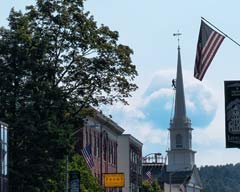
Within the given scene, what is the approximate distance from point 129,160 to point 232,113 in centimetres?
7241

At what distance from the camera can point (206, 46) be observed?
36.4 m

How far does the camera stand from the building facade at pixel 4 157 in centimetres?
5288

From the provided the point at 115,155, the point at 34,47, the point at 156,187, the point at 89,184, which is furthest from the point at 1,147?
the point at 156,187

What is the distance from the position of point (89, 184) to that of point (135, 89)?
13152 millimetres

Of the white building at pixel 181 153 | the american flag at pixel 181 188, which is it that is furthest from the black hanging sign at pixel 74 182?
the white building at pixel 181 153

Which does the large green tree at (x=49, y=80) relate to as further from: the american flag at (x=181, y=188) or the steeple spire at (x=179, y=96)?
the steeple spire at (x=179, y=96)

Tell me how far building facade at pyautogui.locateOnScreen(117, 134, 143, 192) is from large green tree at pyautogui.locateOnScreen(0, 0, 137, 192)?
165ft

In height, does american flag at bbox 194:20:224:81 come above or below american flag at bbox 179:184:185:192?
below

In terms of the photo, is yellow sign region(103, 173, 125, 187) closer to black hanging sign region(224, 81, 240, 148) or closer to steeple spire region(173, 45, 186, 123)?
black hanging sign region(224, 81, 240, 148)

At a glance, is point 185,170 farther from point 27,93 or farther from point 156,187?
point 27,93

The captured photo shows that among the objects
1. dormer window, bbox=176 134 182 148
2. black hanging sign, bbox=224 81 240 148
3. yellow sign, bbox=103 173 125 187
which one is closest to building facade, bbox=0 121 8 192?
black hanging sign, bbox=224 81 240 148

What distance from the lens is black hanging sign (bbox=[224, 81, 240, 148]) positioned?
125 feet

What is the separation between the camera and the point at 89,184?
68812 mm

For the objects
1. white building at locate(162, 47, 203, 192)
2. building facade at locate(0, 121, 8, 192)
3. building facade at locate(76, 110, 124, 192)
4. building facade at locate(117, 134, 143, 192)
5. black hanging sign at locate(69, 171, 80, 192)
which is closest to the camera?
building facade at locate(0, 121, 8, 192)
